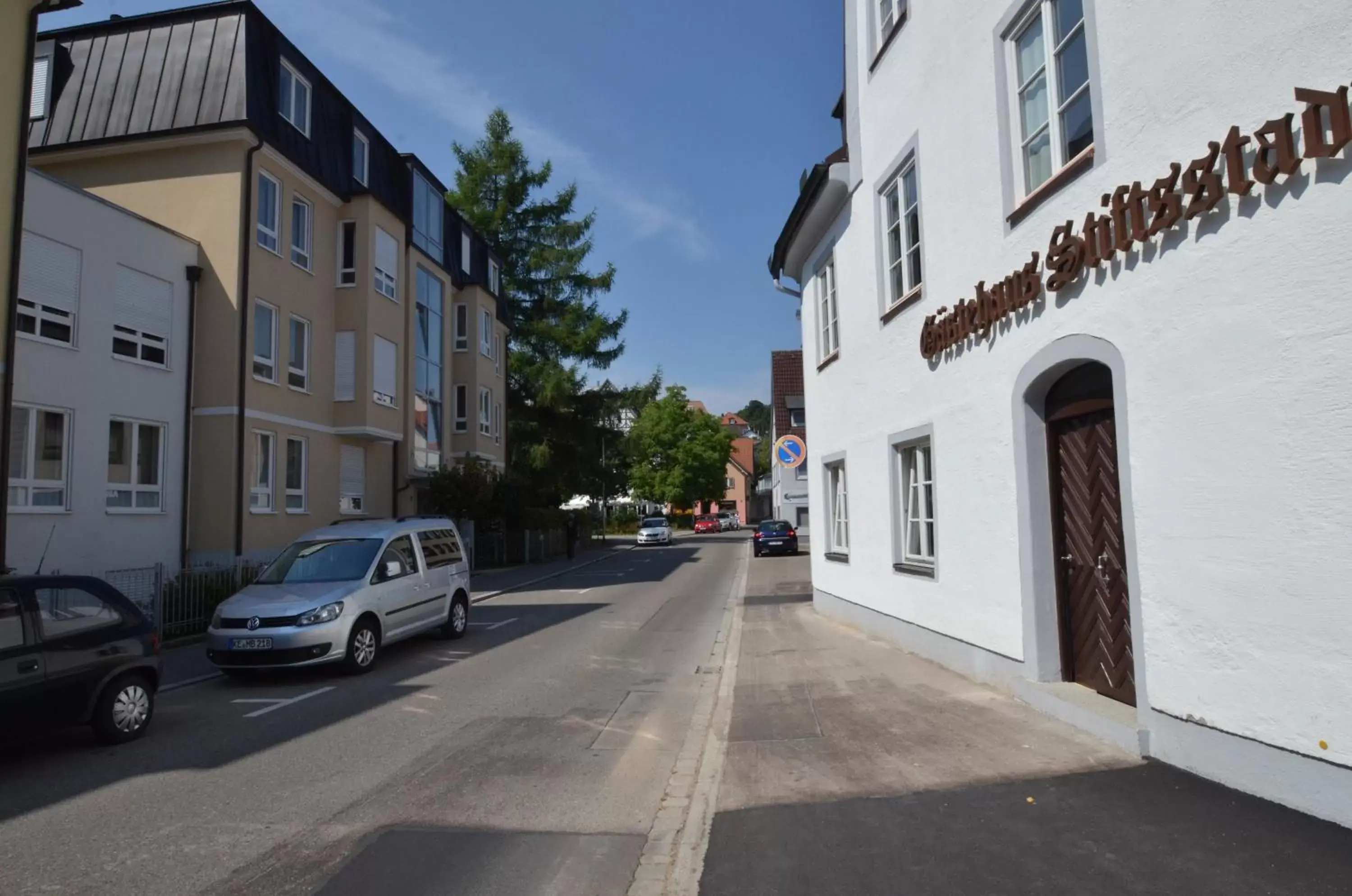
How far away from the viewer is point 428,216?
28.7m

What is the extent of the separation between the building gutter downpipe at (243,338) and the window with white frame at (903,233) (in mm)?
13737

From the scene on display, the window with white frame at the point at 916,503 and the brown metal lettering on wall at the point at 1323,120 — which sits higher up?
the brown metal lettering on wall at the point at 1323,120

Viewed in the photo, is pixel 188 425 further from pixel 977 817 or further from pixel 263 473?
pixel 977 817

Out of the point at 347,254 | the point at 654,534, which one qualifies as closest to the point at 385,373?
the point at 347,254

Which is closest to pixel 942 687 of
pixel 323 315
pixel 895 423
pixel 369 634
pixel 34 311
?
pixel 895 423

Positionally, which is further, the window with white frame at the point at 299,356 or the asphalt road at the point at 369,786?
the window with white frame at the point at 299,356

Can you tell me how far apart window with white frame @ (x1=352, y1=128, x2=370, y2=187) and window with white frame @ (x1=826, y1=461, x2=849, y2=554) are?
16152 millimetres

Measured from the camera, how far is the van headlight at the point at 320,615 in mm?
10266

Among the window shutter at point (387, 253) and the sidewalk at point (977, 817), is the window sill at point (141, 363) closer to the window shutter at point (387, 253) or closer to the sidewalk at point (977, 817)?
the window shutter at point (387, 253)

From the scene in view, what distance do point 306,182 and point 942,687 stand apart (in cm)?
1933

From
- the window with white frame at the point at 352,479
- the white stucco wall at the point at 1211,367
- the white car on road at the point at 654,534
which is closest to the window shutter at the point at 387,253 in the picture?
the window with white frame at the point at 352,479

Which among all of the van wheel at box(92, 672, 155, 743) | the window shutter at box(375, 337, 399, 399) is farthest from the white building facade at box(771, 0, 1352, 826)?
the window shutter at box(375, 337, 399, 399)

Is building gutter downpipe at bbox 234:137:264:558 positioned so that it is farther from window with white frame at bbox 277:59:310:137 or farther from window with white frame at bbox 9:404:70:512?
window with white frame at bbox 9:404:70:512

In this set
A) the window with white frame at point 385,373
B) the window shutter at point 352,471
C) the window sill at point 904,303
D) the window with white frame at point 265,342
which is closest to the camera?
the window sill at point 904,303
